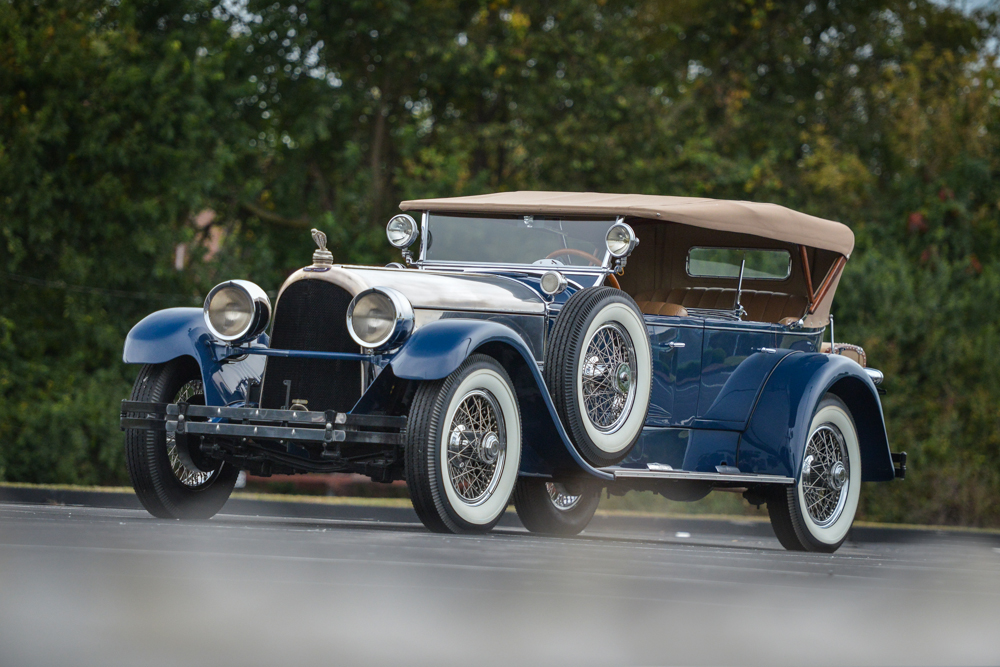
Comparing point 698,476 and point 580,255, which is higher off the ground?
point 580,255

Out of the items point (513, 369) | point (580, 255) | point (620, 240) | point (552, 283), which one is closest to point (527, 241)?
point (580, 255)

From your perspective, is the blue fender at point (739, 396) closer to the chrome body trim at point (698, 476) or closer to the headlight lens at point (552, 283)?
the chrome body trim at point (698, 476)

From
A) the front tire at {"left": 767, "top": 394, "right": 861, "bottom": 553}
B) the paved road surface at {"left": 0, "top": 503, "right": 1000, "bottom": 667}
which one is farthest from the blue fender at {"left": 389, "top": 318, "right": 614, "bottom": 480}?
the front tire at {"left": 767, "top": 394, "right": 861, "bottom": 553}

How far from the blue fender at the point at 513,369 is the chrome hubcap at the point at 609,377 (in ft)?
0.87

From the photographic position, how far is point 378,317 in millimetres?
6254

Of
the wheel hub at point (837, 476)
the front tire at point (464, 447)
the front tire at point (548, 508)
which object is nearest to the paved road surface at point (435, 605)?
the front tire at point (464, 447)

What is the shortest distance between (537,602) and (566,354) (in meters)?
2.56

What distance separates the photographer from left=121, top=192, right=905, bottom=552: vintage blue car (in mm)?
6223

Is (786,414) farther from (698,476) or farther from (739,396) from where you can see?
(698,476)

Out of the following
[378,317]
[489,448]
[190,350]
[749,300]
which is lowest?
[489,448]

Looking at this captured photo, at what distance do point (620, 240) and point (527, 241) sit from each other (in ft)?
2.13

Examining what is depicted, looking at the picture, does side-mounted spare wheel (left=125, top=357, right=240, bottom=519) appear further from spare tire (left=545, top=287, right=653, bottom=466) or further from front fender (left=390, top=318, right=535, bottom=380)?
spare tire (left=545, top=287, right=653, bottom=466)

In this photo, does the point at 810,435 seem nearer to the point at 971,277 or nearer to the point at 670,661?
the point at 670,661

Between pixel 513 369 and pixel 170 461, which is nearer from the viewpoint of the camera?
pixel 513 369
